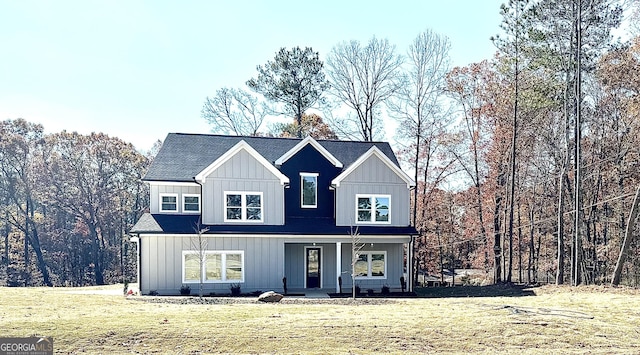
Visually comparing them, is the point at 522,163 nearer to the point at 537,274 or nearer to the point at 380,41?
the point at 537,274

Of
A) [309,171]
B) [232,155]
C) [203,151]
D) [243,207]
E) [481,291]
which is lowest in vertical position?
[481,291]

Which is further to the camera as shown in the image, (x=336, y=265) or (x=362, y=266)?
(x=362, y=266)

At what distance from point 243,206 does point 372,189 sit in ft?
19.7

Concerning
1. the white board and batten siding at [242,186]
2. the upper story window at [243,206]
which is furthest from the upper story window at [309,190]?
the upper story window at [243,206]

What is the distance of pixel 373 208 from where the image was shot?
25219 mm

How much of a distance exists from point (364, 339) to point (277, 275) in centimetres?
1243

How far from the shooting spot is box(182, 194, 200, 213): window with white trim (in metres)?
24.2

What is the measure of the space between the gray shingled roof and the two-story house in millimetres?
50

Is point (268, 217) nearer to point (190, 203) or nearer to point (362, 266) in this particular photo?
point (190, 203)

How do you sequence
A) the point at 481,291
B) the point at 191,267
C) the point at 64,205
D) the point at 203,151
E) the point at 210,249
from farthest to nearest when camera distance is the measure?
the point at 64,205, the point at 203,151, the point at 481,291, the point at 210,249, the point at 191,267

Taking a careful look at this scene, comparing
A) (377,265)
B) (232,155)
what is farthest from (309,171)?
(377,265)

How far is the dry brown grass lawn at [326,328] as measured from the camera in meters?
10.6

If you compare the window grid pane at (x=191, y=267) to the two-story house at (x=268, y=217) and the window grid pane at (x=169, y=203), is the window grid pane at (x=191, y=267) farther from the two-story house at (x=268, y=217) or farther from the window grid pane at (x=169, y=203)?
the window grid pane at (x=169, y=203)

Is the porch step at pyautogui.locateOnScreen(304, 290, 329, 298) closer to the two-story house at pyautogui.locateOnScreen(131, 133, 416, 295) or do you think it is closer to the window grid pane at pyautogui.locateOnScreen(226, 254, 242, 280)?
the two-story house at pyautogui.locateOnScreen(131, 133, 416, 295)
